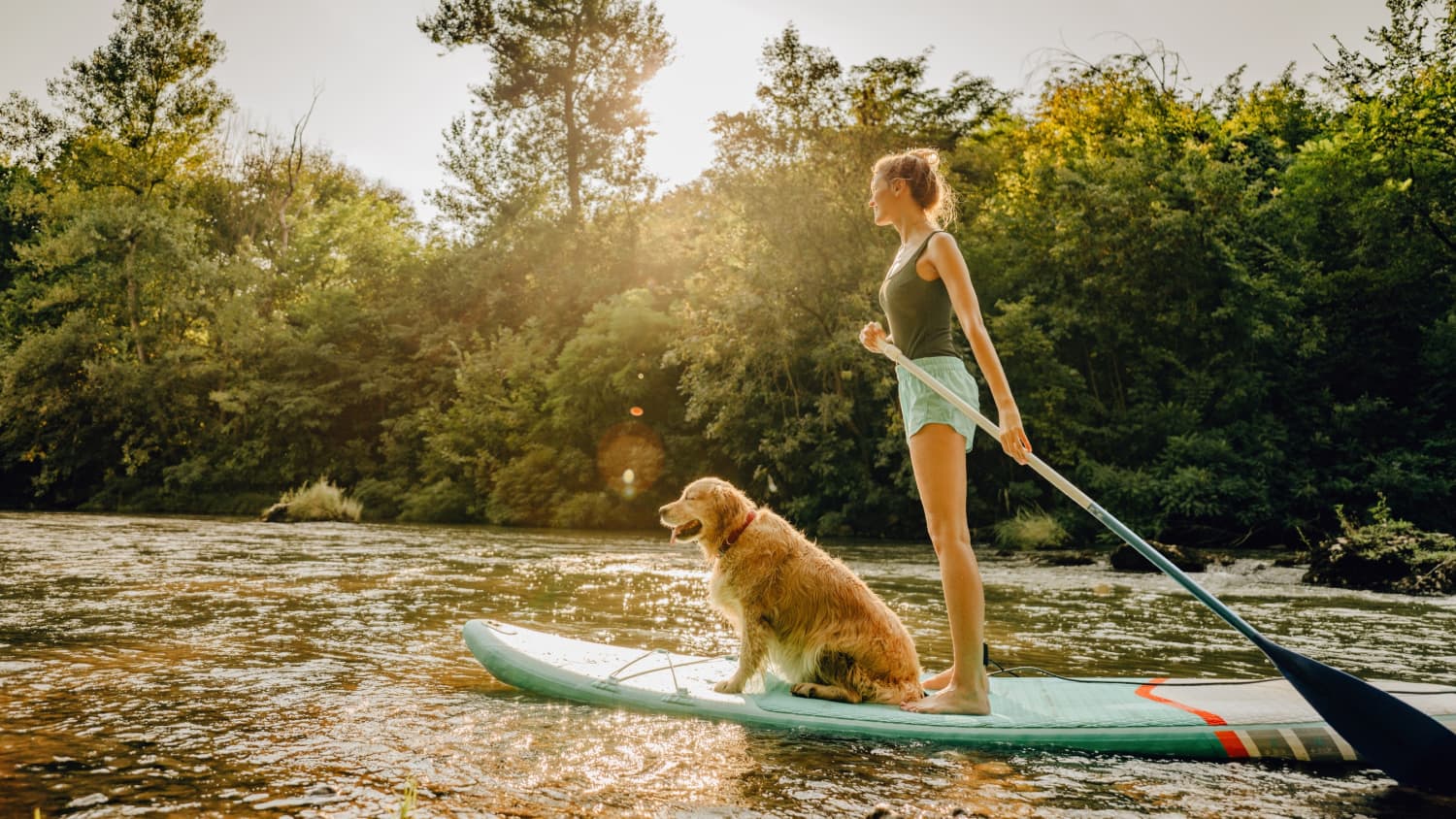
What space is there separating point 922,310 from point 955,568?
1.05 metres

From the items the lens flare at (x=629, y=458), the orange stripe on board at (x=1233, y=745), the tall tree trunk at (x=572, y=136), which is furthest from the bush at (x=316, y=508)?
the orange stripe on board at (x=1233, y=745)

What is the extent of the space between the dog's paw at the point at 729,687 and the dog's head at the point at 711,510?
617mm

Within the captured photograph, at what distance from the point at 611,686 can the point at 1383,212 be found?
68.7ft

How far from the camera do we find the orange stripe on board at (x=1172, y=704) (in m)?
3.49

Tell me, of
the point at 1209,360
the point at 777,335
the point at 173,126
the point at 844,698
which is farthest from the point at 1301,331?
the point at 173,126

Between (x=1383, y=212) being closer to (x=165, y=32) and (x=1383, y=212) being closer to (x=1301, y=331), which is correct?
(x=1301, y=331)

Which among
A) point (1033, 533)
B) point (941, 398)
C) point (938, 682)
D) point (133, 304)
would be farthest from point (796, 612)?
point (133, 304)

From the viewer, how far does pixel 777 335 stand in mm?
21359

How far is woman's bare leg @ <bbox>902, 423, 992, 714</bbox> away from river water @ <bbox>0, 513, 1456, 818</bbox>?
0.98 ft

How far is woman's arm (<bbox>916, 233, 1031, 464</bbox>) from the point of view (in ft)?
11.8

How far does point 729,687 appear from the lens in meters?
4.10

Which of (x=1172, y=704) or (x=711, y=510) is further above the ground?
(x=711, y=510)

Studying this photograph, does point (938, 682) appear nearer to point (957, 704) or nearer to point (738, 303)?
point (957, 704)

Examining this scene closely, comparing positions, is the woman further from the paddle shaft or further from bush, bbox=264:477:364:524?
bush, bbox=264:477:364:524
